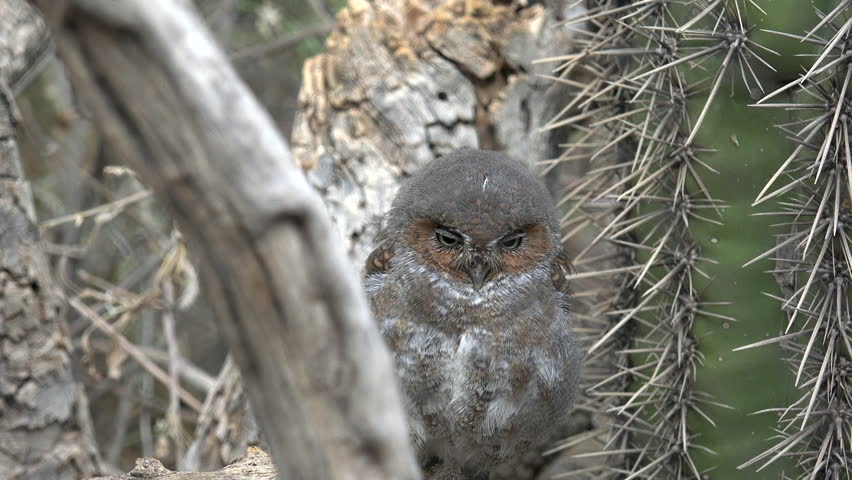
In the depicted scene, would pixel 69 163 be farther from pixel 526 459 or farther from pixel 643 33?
pixel 643 33

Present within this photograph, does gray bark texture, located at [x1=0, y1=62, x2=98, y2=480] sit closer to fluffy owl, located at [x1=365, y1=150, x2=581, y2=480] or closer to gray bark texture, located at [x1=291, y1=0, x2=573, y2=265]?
gray bark texture, located at [x1=291, y1=0, x2=573, y2=265]

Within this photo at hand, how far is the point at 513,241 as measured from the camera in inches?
105

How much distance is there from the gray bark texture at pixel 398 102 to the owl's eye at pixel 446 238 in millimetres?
889

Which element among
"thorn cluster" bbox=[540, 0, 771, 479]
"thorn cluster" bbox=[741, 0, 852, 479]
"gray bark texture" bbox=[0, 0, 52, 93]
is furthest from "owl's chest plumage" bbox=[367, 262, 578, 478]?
"gray bark texture" bbox=[0, 0, 52, 93]

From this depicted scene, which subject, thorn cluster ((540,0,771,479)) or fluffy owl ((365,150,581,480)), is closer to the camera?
thorn cluster ((540,0,771,479))

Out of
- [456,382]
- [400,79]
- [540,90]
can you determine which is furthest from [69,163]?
[456,382]

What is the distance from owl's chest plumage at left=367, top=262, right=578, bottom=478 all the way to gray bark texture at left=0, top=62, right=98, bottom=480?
4.85 ft

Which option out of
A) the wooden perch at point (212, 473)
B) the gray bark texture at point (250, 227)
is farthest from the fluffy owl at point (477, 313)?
the gray bark texture at point (250, 227)

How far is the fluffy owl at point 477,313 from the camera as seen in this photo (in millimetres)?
2613

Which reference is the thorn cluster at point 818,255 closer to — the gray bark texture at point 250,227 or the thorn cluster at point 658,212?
the thorn cluster at point 658,212

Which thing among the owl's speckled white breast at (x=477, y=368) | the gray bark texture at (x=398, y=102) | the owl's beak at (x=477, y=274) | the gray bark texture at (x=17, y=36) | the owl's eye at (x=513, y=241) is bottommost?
the owl's speckled white breast at (x=477, y=368)

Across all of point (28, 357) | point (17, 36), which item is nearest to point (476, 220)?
point (28, 357)

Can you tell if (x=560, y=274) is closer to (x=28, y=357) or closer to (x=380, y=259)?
(x=380, y=259)

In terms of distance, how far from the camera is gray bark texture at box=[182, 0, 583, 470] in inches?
141
